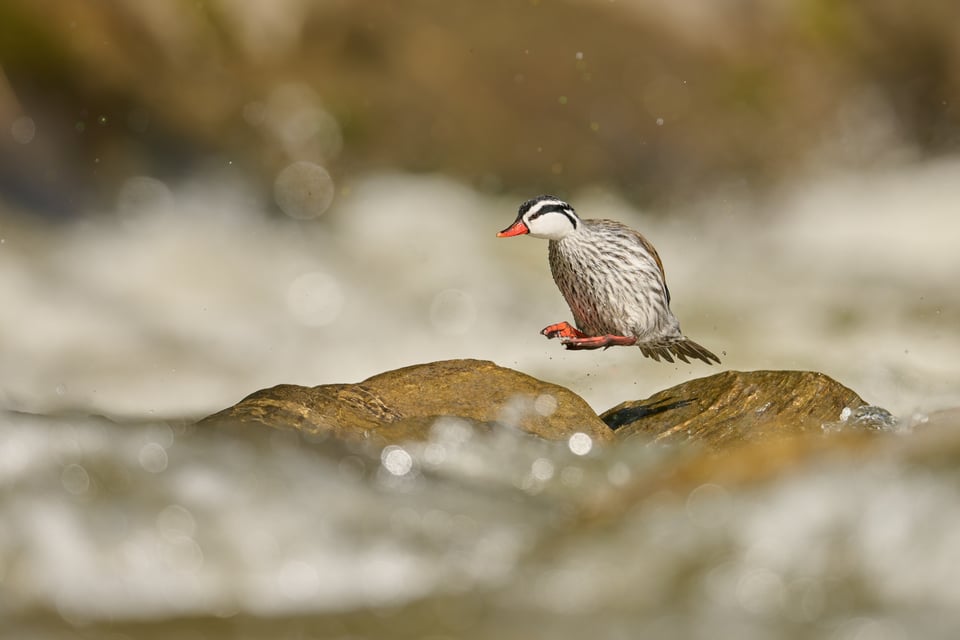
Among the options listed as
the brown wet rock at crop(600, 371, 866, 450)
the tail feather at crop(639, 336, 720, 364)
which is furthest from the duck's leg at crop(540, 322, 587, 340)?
the brown wet rock at crop(600, 371, 866, 450)

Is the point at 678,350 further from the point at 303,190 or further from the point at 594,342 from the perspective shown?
the point at 303,190

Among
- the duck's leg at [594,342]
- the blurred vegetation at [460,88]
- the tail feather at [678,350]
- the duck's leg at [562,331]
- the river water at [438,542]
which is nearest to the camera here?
the river water at [438,542]

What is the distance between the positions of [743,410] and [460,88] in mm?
8691

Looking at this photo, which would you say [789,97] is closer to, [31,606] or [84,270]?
[84,270]

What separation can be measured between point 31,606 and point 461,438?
2697 mm

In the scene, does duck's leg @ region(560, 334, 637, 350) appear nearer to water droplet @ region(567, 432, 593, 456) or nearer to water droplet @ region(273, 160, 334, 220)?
water droplet @ region(567, 432, 593, 456)

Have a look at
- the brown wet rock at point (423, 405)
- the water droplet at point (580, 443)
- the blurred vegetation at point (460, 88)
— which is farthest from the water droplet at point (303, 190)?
the water droplet at point (580, 443)

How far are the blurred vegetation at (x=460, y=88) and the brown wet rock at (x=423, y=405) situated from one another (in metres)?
7.98

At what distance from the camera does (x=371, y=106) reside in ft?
53.0

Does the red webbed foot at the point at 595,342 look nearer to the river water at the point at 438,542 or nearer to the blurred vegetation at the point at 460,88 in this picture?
the river water at the point at 438,542

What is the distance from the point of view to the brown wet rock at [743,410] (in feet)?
27.6

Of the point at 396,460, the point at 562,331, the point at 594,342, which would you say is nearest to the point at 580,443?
the point at 594,342

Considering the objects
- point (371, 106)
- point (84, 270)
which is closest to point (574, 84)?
point (371, 106)

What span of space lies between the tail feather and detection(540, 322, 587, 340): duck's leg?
18.4 inches
